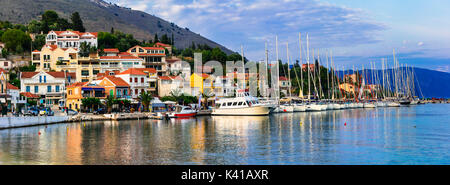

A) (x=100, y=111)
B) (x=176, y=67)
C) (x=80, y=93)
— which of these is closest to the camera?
(x=100, y=111)

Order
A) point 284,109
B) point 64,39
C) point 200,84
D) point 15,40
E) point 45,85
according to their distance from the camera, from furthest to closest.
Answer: point 64,39 < point 15,40 < point 200,84 < point 284,109 < point 45,85

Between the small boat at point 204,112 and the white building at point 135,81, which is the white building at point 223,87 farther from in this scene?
the white building at point 135,81

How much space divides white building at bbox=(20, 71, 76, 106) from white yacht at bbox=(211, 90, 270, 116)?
95.6ft

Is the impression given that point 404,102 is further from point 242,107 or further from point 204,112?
point 242,107

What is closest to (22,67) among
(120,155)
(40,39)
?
(40,39)

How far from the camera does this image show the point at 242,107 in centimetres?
7719

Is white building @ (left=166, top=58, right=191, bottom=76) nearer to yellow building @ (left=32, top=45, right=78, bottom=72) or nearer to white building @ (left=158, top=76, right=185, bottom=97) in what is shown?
white building @ (left=158, top=76, right=185, bottom=97)

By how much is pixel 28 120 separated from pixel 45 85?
2732 centimetres

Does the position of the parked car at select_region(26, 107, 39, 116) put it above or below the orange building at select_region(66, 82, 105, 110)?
below

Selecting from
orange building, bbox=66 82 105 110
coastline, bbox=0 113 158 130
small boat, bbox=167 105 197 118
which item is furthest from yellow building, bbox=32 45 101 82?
small boat, bbox=167 105 197 118

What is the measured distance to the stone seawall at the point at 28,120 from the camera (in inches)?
2132

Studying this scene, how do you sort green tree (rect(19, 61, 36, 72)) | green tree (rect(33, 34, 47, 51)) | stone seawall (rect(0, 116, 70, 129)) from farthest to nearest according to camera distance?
green tree (rect(33, 34, 47, 51)) → green tree (rect(19, 61, 36, 72)) → stone seawall (rect(0, 116, 70, 129))

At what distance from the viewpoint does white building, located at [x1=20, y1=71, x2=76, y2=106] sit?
8256 cm

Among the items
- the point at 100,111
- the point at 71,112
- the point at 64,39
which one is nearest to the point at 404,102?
the point at 100,111
